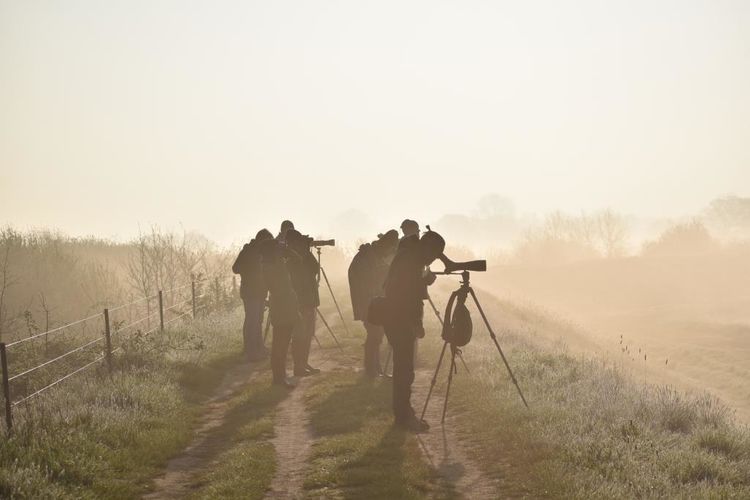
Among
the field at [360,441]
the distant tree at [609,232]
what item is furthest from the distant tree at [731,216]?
the field at [360,441]

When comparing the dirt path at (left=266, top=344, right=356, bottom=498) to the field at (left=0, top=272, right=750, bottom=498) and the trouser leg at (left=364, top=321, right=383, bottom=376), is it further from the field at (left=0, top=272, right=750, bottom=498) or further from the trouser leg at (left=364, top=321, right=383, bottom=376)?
the trouser leg at (left=364, top=321, right=383, bottom=376)

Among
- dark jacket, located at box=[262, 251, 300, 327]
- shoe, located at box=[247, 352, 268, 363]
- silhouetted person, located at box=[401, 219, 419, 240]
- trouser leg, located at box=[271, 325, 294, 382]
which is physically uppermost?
silhouetted person, located at box=[401, 219, 419, 240]

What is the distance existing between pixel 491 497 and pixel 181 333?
42.7 feet

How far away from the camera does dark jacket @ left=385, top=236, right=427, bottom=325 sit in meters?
11.2

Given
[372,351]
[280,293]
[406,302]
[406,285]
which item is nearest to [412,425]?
[406,302]

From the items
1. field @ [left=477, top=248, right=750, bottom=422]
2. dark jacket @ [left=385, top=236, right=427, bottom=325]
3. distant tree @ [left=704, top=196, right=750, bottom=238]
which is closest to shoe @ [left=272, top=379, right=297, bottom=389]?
dark jacket @ [left=385, top=236, right=427, bottom=325]

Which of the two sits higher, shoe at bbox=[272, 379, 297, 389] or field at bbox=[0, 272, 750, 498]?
shoe at bbox=[272, 379, 297, 389]

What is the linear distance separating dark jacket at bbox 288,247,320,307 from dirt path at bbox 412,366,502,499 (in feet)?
13.0

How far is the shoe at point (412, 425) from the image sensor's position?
38.3 ft

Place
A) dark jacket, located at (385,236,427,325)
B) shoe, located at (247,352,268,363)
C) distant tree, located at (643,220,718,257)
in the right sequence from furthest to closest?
distant tree, located at (643,220,718,257), shoe, located at (247,352,268,363), dark jacket, located at (385,236,427,325)

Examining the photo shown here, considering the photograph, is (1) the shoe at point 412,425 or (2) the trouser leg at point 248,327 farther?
(2) the trouser leg at point 248,327

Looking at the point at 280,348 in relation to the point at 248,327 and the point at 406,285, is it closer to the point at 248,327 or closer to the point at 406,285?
the point at 248,327

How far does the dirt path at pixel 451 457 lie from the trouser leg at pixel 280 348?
2.93 meters

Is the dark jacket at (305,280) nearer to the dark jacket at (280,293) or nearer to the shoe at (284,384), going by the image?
the dark jacket at (280,293)
